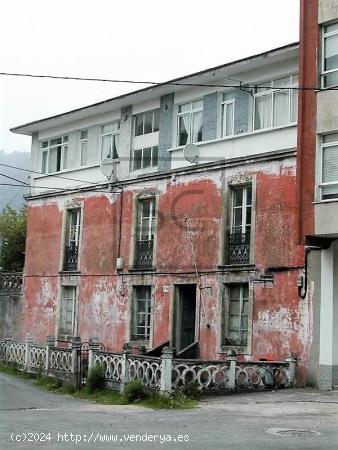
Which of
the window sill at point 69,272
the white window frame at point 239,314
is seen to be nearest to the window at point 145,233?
the window sill at point 69,272

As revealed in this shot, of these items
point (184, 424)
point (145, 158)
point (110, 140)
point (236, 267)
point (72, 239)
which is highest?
point (110, 140)

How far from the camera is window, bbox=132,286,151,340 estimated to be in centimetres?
2484

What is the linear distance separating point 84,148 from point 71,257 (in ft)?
13.7

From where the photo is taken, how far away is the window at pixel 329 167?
60.9ft

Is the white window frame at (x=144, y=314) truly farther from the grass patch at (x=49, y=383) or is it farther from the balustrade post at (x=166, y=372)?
the balustrade post at (x=166, y=372)

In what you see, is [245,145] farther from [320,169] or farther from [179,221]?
[320,169]

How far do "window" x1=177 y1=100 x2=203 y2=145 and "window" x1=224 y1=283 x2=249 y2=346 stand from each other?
5080mm

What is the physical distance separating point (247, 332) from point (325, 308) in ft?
9.78

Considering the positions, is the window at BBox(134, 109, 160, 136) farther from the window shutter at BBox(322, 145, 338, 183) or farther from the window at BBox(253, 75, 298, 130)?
the window shutter at BBox(322, 145, 338, 183)

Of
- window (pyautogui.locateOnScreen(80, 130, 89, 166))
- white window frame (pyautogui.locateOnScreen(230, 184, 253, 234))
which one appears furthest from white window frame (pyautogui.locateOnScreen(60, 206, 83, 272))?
white window frame (pyautogui.locateOnScreen(230, 184, 253, 234))

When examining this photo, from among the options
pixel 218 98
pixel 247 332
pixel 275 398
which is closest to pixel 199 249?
pixel 247 332

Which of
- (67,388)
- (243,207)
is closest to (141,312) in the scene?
(67,388)

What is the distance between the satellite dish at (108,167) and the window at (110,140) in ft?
1.24

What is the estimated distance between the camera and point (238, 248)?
866 inches
